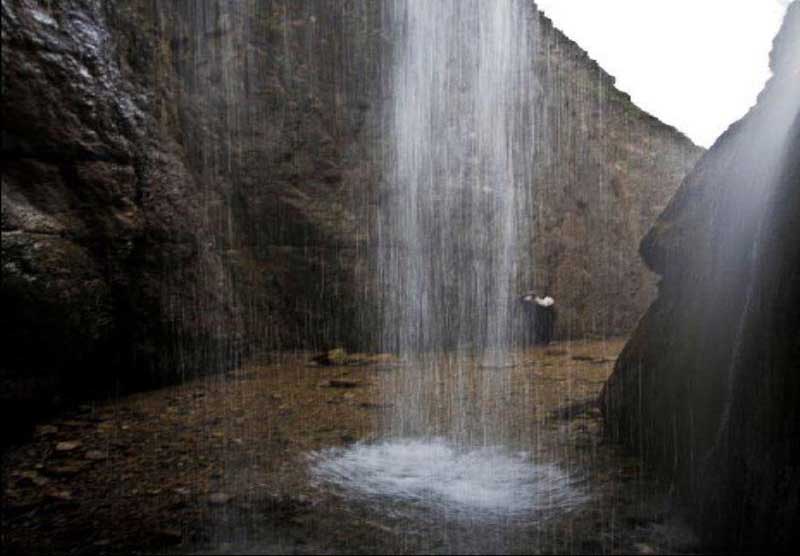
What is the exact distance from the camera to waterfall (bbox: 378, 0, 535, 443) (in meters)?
7.66

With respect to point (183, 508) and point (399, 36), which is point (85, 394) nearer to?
point (183, 508)

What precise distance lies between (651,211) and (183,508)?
10.4 m

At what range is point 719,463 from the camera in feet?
8.09

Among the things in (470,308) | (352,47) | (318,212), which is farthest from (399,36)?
(470,308)

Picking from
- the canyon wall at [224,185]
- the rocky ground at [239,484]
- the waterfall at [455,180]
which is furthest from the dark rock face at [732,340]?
the canyon wall at [224,185]

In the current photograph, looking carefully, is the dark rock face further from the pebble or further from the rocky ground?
the pebble

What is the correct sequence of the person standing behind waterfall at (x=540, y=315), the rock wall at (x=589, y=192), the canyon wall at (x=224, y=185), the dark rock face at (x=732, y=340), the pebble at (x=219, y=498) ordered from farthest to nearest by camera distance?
the rock wall at (x=589, y=192)
the person standing behind waterfall at (x=540, y=315)
the canyon wall at (x=224, y=185)
the pebble at (x=219, y=498)
the dark rock face at (x=732, y=340)

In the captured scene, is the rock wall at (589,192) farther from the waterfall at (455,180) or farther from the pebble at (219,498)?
the pebble at (219,498)

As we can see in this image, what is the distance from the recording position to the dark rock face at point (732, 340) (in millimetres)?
2105

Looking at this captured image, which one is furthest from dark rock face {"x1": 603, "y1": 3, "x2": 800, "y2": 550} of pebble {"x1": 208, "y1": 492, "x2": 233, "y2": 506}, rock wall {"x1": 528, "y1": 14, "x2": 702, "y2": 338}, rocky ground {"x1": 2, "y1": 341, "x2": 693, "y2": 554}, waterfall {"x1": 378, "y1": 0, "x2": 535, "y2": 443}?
rock wall {"x1": 528, "y1": 14, "x2": 702, "y2": 338}

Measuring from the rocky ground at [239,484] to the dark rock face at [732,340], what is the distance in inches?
10.2

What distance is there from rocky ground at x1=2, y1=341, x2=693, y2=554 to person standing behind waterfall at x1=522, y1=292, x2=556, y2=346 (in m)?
3.38

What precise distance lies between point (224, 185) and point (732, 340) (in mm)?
5639

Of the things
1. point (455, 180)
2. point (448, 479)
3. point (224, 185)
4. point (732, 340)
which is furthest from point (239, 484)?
point (455, 180)
